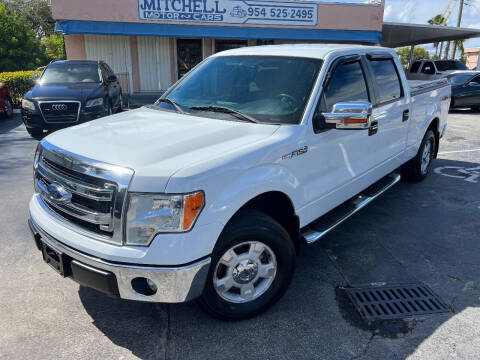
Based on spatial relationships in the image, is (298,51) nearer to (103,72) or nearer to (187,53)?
(103,72)

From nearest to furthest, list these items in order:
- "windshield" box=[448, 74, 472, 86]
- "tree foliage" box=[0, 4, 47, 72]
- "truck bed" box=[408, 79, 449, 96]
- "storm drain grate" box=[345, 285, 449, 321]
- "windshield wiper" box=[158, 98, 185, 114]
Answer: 1. "storm drain grate" box=[345, 285, 449, 321]
2. "windshield wiper" box=[158, 98, 185, 114]
3. "truck bed" box=[408, 79, 449, 96]
4. "windshield" box=[448, 74, 472, 86]
5. "tree foliage" box=[0, 4, 47, 72]

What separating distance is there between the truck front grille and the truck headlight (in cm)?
9

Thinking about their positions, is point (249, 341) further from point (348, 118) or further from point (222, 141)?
point (348, 118)

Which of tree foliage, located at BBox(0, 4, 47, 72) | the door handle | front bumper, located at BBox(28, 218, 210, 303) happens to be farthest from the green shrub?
front bumper, located at BBox(28, 218, 210, 303)

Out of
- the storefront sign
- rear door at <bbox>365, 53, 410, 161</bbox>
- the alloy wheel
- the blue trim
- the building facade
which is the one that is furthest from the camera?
the storefront sign

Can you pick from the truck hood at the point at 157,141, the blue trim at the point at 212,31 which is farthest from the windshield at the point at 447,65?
the truck hood at the point at 157,141

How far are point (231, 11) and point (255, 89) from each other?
51.1 ft

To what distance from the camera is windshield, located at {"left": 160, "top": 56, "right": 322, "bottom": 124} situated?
10.7 feet

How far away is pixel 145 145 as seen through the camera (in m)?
2.71

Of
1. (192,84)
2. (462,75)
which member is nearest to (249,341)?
(192,84)

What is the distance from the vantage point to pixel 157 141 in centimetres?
279

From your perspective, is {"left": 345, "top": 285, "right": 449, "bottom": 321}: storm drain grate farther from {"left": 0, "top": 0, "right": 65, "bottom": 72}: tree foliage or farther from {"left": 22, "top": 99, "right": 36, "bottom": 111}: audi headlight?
{"left": 0, "top": 0, "right": 65, "bottom": 72}: tree foliage

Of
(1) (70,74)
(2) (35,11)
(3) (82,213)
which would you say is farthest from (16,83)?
(2) (35,11)

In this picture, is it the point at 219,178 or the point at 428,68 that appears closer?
the point at 219,178
